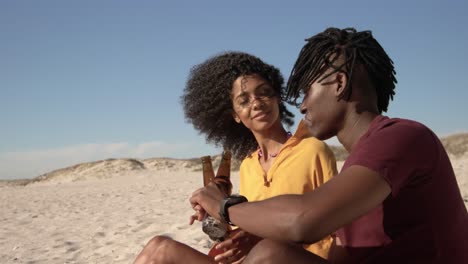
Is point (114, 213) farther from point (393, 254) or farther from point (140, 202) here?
point (393, 254)

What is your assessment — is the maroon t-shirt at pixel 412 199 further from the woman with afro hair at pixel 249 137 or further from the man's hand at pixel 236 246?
the woman with afro hair at pixel 249 137

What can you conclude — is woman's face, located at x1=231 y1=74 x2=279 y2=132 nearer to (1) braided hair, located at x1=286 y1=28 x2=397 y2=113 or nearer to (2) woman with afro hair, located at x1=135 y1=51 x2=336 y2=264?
(2) woman with afro hair, located at x1=135 y1=51 x2=336 y2=264

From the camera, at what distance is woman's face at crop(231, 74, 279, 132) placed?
3934 millimetres

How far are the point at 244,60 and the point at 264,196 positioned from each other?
46.8 inches

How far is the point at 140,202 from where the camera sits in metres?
13.3

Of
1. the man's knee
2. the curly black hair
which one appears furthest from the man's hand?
the curly black hair

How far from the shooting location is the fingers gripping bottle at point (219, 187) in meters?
2.97

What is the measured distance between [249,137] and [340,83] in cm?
223

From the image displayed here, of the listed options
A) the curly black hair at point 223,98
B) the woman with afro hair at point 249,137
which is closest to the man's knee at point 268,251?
the woman with afro hair at point 249,137

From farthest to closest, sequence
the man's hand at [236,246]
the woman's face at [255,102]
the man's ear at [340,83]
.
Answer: the woman's face at [255,102], the man's hand at [236,246], the man's ear at [340,83]

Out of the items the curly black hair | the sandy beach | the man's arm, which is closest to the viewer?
the man's arm

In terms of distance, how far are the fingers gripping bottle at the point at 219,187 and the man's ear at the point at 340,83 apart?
0.87 metres

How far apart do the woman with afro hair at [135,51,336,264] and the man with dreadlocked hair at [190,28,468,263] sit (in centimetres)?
66

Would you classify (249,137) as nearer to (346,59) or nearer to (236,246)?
(236,246)
